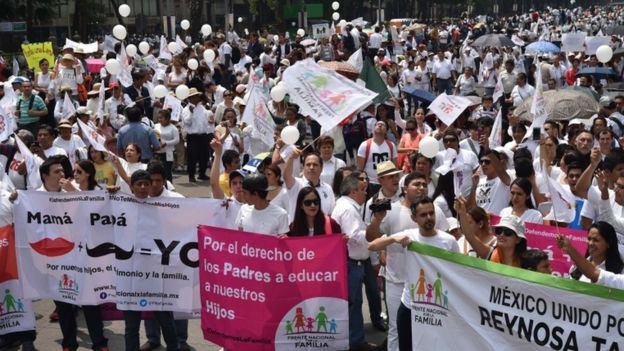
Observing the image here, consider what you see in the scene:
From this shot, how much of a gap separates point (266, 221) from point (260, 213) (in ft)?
0.25

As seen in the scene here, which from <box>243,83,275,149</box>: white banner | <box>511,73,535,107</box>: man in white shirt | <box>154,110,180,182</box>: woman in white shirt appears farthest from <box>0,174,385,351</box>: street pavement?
<box>511,73,535,107</box>: man in white shirt

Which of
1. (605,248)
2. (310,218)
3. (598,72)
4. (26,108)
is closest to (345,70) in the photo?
(26,108)

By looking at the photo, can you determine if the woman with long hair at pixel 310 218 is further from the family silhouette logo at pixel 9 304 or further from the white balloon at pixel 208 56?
the white balloon at pixel 208 56

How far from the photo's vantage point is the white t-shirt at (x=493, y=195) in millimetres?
8805

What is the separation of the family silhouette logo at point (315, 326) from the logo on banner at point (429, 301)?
640 mm

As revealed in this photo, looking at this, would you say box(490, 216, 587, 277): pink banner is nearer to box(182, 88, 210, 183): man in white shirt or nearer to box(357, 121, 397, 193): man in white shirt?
box(357, 121, 397, 193): man in white shirt

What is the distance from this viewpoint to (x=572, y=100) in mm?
13188

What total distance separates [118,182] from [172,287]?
2224 mm

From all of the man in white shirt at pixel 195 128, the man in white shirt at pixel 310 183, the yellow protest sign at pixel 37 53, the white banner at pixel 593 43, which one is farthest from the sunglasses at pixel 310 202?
the white banner at pixel 593 43

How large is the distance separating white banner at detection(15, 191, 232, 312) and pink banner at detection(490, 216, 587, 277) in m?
2.28

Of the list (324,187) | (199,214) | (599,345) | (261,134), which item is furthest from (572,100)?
(599,345)

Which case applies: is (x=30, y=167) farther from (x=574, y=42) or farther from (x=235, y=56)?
(x=574, y=42)

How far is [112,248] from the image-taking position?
7.70 meters

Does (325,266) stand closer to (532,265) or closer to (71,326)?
(532,265)
